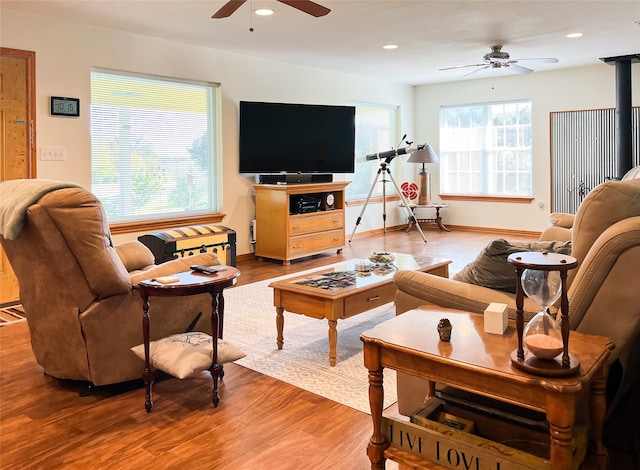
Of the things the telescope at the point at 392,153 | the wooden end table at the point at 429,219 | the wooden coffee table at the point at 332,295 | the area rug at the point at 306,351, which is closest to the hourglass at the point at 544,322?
the area rug at the point at 306,351

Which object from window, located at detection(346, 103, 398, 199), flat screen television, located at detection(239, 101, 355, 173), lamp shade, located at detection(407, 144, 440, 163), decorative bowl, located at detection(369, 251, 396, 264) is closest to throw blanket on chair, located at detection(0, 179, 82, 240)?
decorative bowl, located at detection(369, 251, 396, 264)

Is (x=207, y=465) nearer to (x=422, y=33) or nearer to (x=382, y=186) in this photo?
(x=422, y=33)

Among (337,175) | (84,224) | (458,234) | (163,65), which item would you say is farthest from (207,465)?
(458,234)

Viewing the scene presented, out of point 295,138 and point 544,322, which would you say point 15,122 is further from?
point 544,322

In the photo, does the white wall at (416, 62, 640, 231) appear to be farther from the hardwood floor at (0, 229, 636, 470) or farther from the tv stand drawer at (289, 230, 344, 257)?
the hardwood floor at (0, 229, 636, 470)

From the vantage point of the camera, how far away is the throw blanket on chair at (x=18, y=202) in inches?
92.2

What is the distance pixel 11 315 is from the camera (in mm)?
4207

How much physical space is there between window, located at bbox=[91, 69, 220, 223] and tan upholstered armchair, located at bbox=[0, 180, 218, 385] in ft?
8.71

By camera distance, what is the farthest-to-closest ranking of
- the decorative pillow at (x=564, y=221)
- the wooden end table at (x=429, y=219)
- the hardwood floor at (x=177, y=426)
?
the wooden end table at (x=429, y=219)
the decorative pillow at (x=564, y=221)
the hardwood floor at (x=177, y=426)

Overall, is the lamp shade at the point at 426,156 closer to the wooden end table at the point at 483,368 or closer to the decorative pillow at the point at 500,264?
the decorative pillow at the point at 500,264

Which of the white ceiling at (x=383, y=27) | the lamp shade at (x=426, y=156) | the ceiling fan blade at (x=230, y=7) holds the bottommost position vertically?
the lamp shade at (x=426, y=156)

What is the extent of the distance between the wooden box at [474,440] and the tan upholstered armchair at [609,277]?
33cm

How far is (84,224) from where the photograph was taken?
2406mm

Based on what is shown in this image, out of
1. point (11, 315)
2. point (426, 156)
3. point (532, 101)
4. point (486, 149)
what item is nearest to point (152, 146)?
point (11, 315)
